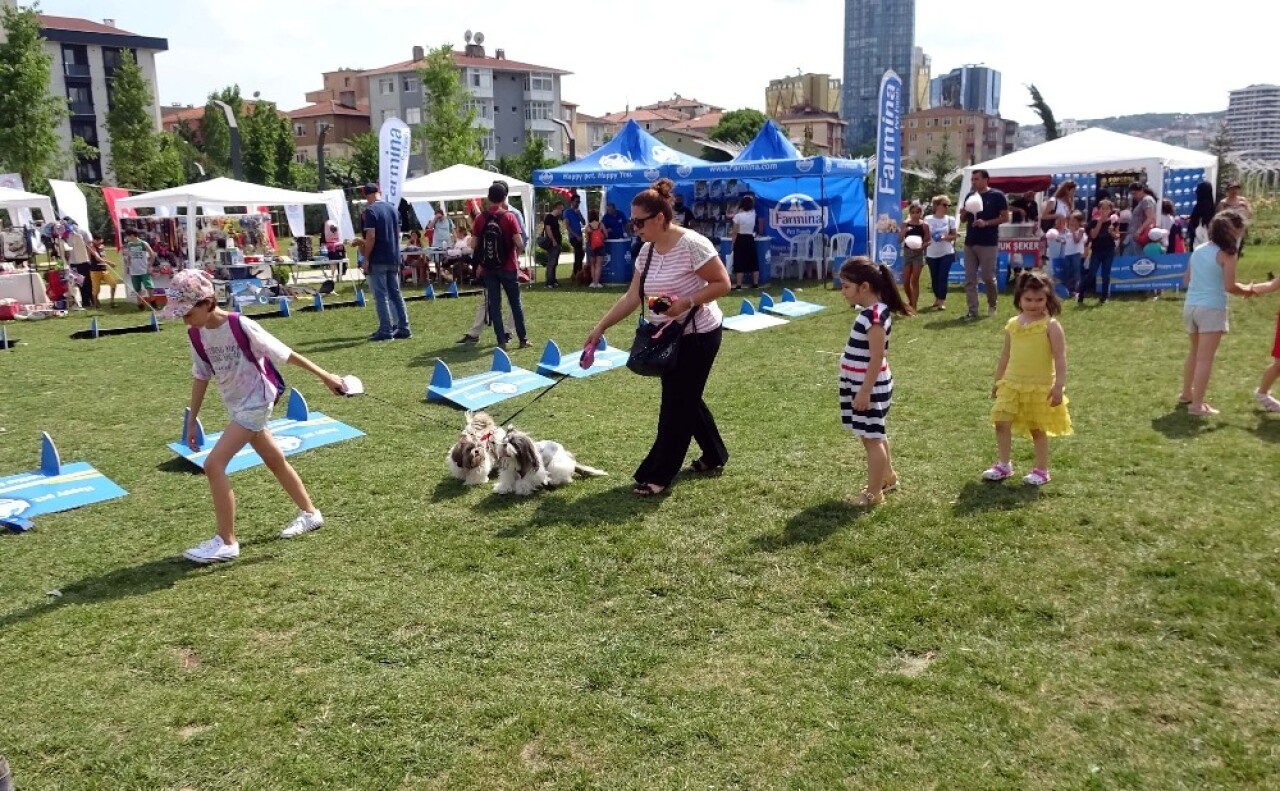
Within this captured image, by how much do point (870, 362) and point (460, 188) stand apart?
17.2 m

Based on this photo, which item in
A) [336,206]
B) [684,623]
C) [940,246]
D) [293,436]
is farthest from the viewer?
[336,206]

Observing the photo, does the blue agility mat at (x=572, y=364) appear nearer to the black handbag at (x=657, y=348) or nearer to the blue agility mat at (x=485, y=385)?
the blue agility mat at (x=485, y=385)

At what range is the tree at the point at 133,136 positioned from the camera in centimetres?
4853

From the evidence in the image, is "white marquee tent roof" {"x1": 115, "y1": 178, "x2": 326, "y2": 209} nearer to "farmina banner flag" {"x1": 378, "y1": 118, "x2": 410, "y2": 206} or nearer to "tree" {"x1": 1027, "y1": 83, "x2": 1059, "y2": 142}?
"farmina banner flag" {"x1": 378, "y1": 118, "x2": 410, "y2": 206}

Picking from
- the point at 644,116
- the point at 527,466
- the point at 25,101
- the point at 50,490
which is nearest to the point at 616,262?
the point at 527,466

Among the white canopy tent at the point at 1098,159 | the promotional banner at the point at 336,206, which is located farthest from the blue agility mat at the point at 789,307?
the promotional banner at the point at 336,206

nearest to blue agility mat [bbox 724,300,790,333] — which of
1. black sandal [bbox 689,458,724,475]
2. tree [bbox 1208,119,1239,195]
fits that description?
black sandal [bbox 689,458,724,475]

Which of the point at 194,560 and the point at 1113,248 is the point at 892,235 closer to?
the point at 1113,248

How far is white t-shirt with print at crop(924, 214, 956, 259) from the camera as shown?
12664mm

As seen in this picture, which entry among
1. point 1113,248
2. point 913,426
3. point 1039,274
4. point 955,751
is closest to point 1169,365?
point 913,426

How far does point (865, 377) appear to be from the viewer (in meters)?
5.01

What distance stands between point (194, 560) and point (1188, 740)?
4536mm

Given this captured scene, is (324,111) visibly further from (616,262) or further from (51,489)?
(51,489)

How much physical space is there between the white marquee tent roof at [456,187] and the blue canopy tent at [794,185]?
4.74m
